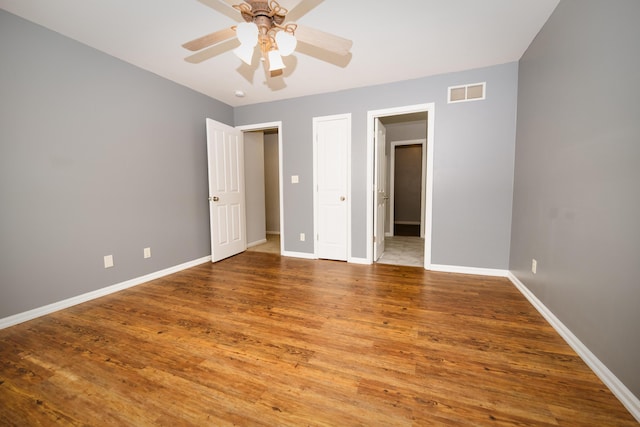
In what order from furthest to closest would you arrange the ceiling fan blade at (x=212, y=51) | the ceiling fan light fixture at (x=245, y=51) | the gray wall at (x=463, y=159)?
1. the gray wall at (x=463, y=159)
2. the ceiling fan blade at (x=212, y=51)
3. the ceiling fan light fixture at (x=245, y=51)

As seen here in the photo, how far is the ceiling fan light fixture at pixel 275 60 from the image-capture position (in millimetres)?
1814

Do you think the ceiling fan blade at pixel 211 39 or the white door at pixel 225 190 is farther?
the white door at pixel 225 190

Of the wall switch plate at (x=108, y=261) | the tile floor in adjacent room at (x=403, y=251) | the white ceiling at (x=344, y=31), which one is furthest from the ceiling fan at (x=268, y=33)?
the tile floor in adjacent room at (x=403, y=251)

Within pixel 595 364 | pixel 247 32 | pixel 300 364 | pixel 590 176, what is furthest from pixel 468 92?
pixel 300 364

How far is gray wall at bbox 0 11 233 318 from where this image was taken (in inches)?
82.2

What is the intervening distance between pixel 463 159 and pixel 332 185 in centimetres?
178

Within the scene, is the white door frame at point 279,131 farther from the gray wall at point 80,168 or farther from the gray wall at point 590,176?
the gray wall at point 590,176

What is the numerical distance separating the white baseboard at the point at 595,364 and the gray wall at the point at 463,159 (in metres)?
0.99

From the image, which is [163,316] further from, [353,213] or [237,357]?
[353,213]

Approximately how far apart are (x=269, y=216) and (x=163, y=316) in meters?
4.39

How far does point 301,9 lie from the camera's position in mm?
1931

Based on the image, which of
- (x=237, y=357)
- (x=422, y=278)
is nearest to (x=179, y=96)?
(x=237, y=357)

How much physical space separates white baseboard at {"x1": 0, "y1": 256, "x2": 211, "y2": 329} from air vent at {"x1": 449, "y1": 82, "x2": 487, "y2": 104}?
4.23 meters

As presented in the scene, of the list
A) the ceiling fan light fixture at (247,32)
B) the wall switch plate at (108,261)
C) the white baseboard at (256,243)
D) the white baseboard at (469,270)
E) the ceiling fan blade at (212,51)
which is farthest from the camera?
the white baseboard at (256,243)
